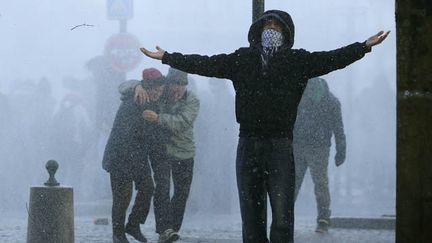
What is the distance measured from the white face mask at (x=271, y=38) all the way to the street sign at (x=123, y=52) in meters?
12.7

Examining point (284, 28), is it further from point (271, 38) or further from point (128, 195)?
point (128, 195)

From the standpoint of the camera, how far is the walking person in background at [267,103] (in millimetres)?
6598

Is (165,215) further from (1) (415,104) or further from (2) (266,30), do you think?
(1) (415,104)

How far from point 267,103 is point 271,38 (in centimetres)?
36

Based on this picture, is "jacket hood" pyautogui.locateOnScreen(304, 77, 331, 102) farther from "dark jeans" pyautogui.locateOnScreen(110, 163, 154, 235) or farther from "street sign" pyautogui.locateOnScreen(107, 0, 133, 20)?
"street sign" pyautogui.locateOnScreen(107, 0, 133, 20)

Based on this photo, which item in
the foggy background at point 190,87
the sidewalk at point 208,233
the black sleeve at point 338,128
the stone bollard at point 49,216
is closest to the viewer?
the stone bollard at point 49,216

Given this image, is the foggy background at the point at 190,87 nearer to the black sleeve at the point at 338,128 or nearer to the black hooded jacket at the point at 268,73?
the black sleeve at the point at 338,128

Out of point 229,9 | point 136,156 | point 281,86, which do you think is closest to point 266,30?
point 281,86

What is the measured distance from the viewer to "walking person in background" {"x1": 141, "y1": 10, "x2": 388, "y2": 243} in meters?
6.60

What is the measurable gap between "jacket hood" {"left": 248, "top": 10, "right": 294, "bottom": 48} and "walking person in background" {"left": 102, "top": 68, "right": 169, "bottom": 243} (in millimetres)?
3603

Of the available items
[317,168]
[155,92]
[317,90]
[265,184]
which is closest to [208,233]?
[317,168]

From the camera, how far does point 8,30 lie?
113 ft

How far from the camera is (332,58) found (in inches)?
257

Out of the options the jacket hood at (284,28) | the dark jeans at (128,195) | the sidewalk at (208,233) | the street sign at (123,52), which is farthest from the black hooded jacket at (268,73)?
the street sign at (123,52)
